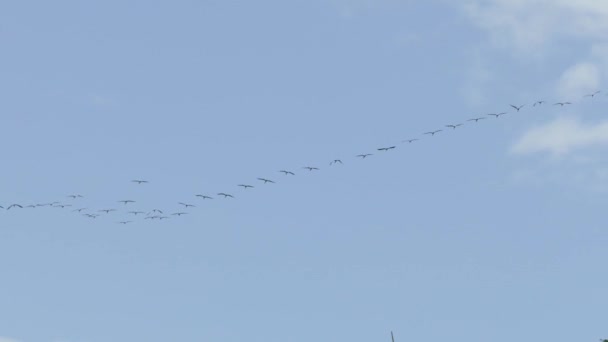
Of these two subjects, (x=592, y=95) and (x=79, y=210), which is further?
(x=79, y=210)

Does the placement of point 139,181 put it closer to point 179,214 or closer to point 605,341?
point 179,214

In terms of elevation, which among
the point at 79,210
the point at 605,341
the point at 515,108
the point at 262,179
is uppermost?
the point at 515,108

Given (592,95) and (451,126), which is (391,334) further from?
(592,95)

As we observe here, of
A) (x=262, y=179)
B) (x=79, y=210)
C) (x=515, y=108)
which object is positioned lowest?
(x=79, y=210)

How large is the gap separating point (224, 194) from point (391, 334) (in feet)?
256

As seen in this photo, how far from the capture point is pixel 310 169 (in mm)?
69812

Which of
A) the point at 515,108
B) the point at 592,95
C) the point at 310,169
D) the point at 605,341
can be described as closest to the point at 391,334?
the point at 310,169

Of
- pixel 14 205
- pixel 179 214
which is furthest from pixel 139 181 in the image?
pixel 14 205

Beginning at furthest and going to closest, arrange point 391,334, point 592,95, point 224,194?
1. point 391,334
2. point 224,194
3. point 592,95

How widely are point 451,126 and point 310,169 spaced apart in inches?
1070

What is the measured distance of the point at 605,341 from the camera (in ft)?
487

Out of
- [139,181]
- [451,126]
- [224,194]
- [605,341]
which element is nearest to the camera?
[451,126]

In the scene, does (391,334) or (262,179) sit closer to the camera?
(262,179)

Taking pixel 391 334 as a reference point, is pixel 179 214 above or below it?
above
